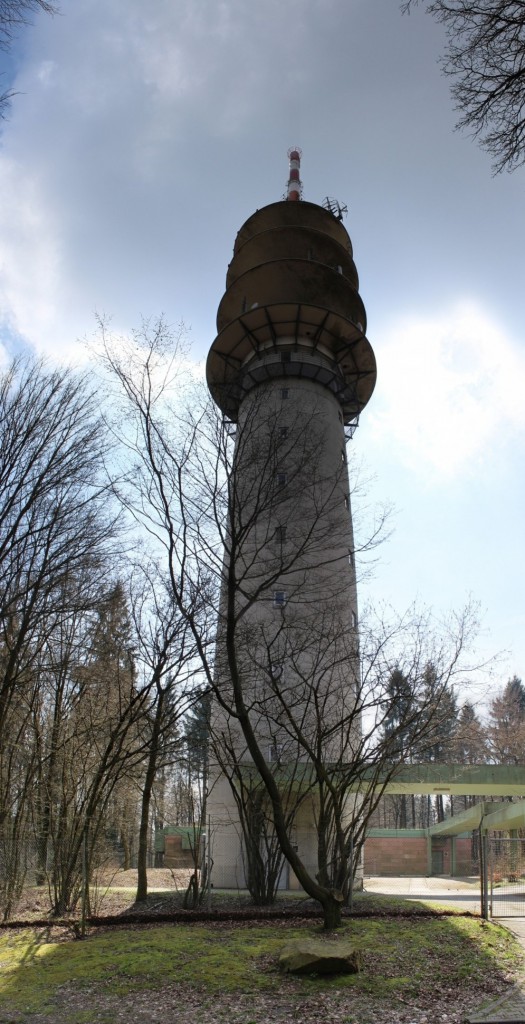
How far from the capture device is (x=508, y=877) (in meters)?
21.7

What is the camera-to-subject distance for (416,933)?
9805 millimetres

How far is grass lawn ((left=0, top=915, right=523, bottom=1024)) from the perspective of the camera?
683 cm

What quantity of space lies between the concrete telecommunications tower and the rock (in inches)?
258

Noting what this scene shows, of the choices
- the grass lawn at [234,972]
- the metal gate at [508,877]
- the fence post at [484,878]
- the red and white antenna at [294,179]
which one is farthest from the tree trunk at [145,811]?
the red and white antenna at [294,179]

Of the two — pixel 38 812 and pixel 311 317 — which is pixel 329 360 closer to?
pixel 311 317

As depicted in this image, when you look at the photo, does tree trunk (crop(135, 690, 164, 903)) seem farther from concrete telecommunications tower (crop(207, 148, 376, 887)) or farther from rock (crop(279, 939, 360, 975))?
rock (crop(279, 939, 360, 975))

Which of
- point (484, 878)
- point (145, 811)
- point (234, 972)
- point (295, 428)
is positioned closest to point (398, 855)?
point (145, 811)

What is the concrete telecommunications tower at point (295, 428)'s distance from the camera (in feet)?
51.8

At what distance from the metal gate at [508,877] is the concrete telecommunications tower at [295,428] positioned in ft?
14.1

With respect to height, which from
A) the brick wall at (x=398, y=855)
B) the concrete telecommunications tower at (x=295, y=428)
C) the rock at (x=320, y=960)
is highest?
the concrete telecommunications tower at (x=295, y=428)

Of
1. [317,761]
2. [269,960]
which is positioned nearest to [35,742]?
[317,761]

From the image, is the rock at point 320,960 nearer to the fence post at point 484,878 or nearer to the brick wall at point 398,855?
the fence post at point 484,878

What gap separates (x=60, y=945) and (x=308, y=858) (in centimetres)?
899

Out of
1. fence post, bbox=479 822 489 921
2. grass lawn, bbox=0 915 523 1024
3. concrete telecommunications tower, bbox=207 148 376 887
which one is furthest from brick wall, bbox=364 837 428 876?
grass lawn, bbox=0 915 523 1024
